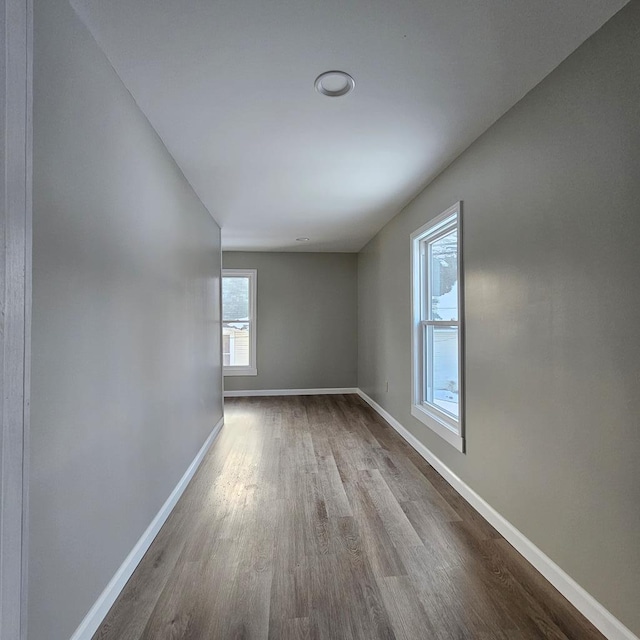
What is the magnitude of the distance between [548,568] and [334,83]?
247 centimetres

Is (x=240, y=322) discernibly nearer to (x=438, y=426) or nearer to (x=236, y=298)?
(x=236, y=298)

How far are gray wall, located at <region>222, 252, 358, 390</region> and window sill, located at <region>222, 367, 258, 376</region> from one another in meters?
0.07

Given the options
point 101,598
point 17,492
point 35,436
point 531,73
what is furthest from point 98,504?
point 531,73

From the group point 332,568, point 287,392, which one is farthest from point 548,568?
point 287,392

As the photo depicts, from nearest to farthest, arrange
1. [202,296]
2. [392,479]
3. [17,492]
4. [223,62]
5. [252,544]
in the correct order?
[17,492]
[223,62]
[252,544]
[392,479]
[202,296]

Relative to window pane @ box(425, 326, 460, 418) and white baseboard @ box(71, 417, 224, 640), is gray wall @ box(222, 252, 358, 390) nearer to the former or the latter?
window pane @ box(425, 326, 460, 418)

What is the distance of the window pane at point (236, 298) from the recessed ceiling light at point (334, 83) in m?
4.55

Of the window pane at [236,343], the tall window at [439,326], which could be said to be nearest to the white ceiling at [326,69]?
the tall window at [439,326]

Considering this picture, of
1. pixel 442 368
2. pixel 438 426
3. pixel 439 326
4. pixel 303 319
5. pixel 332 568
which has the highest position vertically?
pixel 303 319

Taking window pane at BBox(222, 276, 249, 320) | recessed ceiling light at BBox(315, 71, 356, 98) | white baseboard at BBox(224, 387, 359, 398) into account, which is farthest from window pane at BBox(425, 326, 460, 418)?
window pane at BBox(222, 276, 249, 320)

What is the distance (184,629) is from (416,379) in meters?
2.64

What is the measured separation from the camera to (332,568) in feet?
5.98

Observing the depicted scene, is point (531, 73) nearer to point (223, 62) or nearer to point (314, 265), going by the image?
point (223, 62)

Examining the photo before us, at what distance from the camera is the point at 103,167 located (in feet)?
5.08
